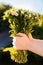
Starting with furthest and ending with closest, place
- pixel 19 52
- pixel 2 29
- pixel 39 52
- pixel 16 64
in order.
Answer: pixel 2 29
pixel 16 64
pixel 19 52
pixel 39 52

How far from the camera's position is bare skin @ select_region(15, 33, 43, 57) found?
1.18 m

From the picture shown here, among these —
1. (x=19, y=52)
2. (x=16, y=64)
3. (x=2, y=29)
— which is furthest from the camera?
(x=2, y=29)

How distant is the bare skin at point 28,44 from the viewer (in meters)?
1.18

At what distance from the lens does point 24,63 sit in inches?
289

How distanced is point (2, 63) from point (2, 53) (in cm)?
43

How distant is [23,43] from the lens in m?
1.21

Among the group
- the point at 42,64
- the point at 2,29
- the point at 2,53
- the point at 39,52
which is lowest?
the point at 2,29

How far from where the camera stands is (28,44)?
1.19m

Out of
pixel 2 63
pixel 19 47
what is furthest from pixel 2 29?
pixel 19 47

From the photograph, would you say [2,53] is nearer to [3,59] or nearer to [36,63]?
[3,59]

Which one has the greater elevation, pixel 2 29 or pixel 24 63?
pixel 24 63

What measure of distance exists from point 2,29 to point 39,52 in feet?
58.7

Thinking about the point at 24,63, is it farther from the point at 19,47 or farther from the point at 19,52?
the point at 19,47

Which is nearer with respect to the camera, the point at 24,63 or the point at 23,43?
the point at 23,43
